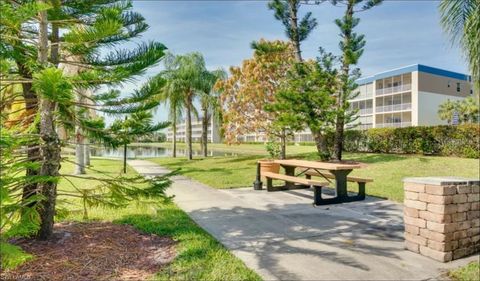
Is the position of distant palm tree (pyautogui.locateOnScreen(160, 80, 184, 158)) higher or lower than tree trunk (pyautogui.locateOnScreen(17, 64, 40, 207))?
higher

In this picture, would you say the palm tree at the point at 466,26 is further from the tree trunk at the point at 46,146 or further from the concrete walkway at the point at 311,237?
the tree trunk at the point at 46,146

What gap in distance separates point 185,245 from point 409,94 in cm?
4470

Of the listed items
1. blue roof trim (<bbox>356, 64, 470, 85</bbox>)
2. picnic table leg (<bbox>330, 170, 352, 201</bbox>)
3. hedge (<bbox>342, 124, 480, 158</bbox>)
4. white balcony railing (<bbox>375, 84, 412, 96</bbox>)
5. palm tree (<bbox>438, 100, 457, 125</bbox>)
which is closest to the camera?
picnic table leg (<bbox>330, 170, 352, 201</bbox>)

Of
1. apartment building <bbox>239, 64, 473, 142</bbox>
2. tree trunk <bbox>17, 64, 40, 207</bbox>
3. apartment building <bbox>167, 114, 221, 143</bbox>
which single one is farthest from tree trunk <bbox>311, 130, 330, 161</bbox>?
apartment building <bbox>239, 64, 473, 142</bbox>

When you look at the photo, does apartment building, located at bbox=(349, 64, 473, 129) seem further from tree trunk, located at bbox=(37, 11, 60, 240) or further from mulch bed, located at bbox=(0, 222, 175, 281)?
tree trunk, located at bbox=(37, 11, 60, 240)

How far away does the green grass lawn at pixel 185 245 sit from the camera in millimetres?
3526

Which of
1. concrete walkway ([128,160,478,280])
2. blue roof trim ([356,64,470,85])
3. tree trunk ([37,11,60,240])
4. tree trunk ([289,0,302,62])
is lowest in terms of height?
concrete walkway ([128,160,478,280])

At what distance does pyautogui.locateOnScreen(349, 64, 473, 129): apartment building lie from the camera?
40938 millimetres

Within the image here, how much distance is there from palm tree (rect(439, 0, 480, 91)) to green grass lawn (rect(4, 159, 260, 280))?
199 inches

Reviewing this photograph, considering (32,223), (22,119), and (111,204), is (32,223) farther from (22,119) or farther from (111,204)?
(22,119)

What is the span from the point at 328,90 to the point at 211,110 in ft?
30.6

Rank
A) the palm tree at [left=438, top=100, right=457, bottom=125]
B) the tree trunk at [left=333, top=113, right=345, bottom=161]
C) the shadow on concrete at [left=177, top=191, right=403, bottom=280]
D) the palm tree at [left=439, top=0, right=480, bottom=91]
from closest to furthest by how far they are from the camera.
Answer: the shadow on concrete at [left=177, top=191, right=403, bottom=280] < the palm tree at [left=439, top=0, right=480, bottom=91] < the tree trunk at [left=333, top=113, right=345, bottom=161] < the palm tree at [left=438, top=100, right=457, bottom=125]

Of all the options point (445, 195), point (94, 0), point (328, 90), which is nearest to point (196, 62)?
point (328, 90)

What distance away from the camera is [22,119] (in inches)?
170
